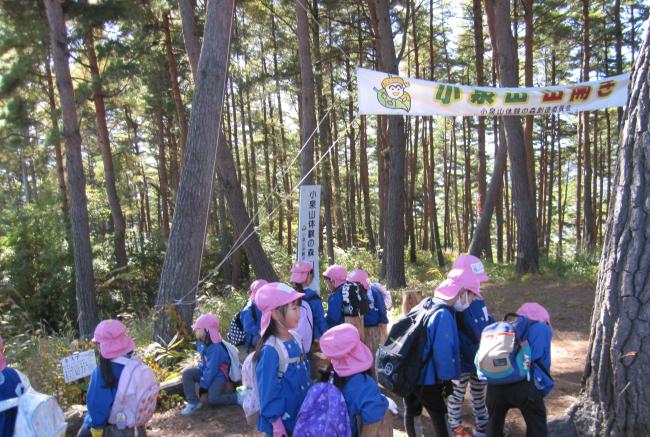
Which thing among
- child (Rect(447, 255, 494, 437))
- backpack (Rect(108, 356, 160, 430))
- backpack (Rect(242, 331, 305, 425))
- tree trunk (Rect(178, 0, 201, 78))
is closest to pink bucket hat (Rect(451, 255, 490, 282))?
child (Rect(447, 255, 494, 437))

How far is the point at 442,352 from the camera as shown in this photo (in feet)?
11.0

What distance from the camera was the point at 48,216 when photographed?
15141 mm

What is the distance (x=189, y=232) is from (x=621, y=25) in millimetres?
18595

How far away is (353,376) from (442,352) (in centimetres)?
87

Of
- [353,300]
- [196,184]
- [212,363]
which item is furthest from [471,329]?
[196,184]

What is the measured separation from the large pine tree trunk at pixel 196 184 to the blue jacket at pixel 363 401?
4885 millimetres

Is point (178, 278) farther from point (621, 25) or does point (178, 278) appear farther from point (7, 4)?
point (621, 25)

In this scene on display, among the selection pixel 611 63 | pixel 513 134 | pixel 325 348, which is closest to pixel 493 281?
pixel 513 134

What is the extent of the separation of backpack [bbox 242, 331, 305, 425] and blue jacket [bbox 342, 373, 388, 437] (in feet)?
1.38

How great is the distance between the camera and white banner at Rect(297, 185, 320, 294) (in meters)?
7.61

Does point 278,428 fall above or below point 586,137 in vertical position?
below

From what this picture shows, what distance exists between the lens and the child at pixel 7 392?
9.05 ft

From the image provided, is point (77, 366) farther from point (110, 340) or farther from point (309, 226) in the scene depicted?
point (309, 226)

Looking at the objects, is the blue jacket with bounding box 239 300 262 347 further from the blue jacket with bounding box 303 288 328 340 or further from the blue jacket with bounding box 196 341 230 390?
the blue jacket with bounding box 303 288 328 340
